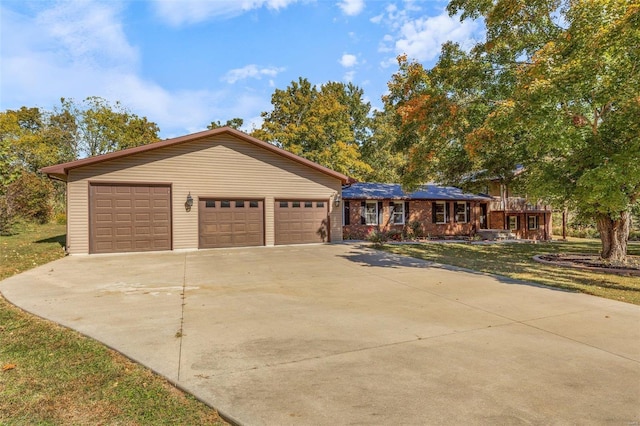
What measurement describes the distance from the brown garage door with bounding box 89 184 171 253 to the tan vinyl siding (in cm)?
28

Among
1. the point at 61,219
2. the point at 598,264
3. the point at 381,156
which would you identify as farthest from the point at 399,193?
the point at 61,219

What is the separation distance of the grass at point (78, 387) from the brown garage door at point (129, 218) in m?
9.86

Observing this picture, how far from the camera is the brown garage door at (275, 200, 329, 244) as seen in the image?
1670 cm

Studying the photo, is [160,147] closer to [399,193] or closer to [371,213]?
[371,213]

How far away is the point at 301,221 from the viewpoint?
1716cm

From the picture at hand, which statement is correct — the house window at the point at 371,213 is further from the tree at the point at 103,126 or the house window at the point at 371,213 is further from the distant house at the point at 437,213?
the tree at the point at 103,126

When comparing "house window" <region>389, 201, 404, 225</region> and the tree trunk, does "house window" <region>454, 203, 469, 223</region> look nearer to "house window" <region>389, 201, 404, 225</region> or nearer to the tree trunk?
"house window" <region>389, 201, 404, 225</region>

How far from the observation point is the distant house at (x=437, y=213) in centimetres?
2128

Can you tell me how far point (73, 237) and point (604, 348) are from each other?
15.6 m

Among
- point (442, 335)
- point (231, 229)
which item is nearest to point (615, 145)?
point (442, 335)

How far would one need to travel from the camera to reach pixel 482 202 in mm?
25078

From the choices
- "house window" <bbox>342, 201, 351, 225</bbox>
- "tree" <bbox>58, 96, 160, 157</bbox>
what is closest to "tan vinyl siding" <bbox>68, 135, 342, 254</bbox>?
"house window" <bbox>342, 201, 351, 225</bbox>

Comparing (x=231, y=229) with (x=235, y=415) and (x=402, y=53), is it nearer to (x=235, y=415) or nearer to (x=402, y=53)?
(x=402, y=53)

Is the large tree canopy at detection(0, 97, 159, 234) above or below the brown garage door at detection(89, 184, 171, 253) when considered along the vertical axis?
above
